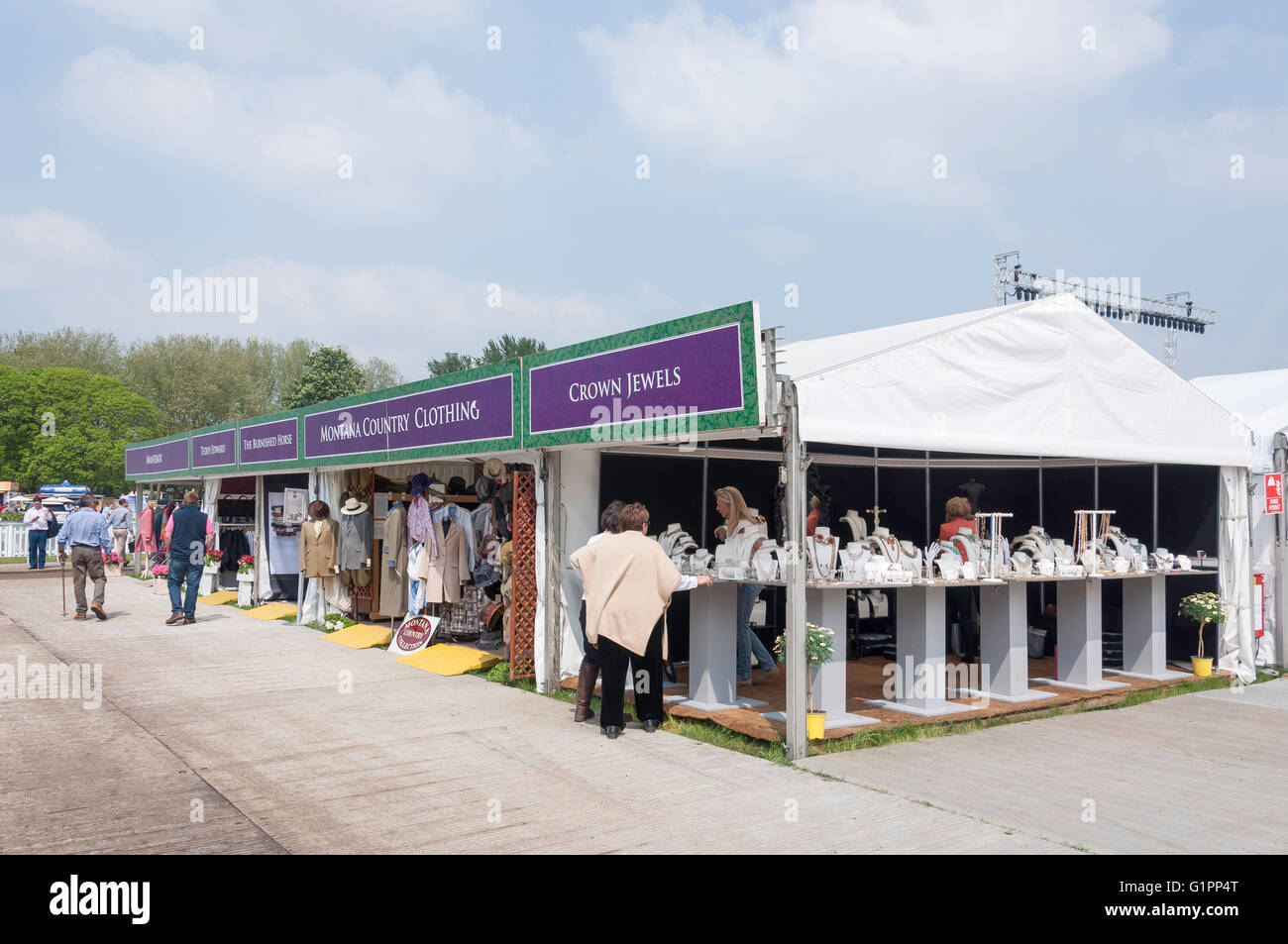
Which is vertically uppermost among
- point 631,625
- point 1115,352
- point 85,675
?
point 1115,352

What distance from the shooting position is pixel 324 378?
46844mm

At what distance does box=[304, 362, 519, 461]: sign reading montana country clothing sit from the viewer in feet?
28.5

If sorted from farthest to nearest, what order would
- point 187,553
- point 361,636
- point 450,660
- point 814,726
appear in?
point 187,553, point 361,636, point 450,660, point 814,726

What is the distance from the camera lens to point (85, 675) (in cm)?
902

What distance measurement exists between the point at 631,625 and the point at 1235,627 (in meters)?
6.49

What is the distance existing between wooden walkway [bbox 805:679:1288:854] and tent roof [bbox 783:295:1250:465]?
2.05 meters

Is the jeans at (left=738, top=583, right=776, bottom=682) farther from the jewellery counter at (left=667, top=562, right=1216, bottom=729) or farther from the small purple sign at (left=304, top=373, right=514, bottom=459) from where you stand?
the small purple sign at (left=304, top=373, right=514, bottom=459)

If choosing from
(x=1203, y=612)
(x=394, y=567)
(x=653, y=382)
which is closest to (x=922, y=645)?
(x=653, y=382)

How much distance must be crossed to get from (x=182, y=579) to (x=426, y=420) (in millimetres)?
5762

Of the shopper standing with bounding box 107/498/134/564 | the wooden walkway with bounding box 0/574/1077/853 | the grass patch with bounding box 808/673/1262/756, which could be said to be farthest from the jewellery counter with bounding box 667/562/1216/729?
the shopper standing with bounding box 107/498/134/564

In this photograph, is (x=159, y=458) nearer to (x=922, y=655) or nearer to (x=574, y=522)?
(x=574, y=522)
